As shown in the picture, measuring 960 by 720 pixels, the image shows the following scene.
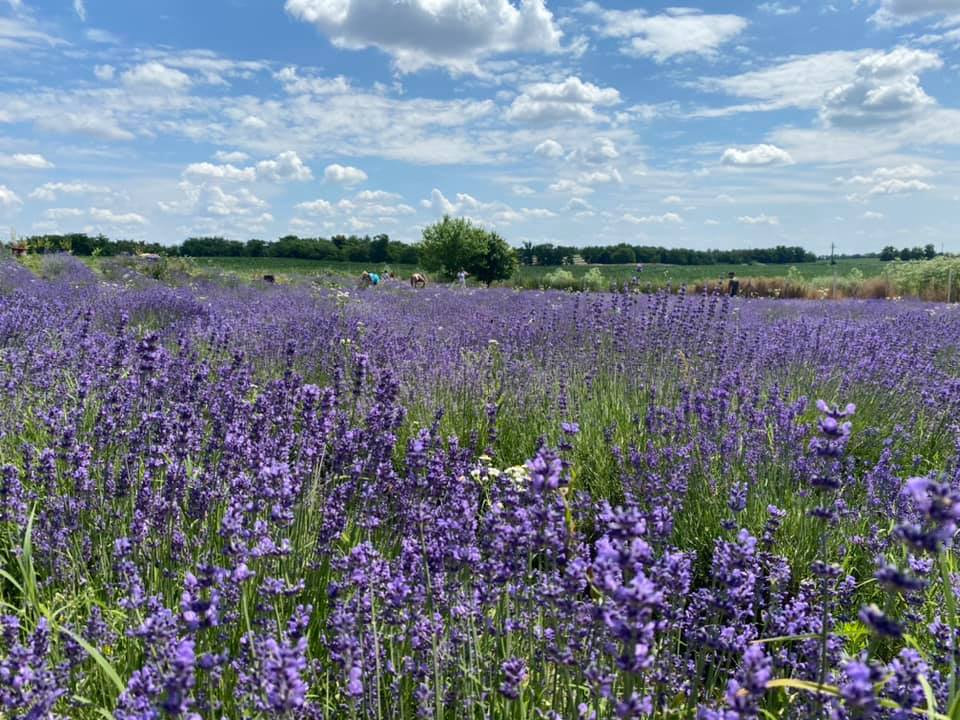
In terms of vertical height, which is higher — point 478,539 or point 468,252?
point 468,252

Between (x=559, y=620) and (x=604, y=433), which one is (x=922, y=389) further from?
(x=559, y=620)

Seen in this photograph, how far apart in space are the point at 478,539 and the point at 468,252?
1157 inches

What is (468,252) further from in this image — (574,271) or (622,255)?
(622,255)

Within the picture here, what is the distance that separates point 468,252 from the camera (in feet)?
103

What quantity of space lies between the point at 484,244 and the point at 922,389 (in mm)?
27529

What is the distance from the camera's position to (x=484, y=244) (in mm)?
31625

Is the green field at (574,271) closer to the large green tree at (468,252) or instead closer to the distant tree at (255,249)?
the large green tree at (468,252)

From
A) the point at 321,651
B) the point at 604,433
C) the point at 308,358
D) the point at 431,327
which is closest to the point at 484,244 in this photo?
the point at 431,327

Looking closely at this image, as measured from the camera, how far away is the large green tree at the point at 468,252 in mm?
31531

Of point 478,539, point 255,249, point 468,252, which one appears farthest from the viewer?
point 255,249

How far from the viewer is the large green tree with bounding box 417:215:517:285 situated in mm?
31531

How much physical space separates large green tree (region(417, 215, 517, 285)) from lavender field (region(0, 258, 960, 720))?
85.8 ft

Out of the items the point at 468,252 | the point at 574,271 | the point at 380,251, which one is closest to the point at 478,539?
the point at 468,252

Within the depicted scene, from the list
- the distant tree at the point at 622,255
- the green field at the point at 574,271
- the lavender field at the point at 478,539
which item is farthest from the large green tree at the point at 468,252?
the distant tree at the point at 622,255
